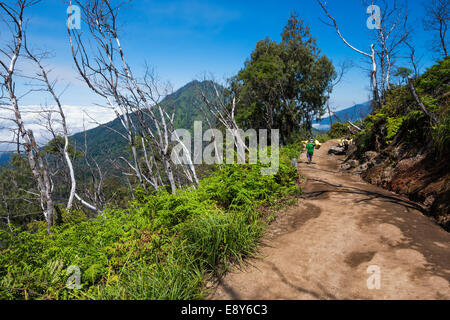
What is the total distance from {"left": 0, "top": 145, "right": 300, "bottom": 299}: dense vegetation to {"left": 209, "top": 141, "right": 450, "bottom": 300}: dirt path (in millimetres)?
468

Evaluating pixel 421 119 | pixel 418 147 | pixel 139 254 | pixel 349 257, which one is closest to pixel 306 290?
pixel 349 257

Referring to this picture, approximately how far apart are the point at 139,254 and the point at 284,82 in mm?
23731

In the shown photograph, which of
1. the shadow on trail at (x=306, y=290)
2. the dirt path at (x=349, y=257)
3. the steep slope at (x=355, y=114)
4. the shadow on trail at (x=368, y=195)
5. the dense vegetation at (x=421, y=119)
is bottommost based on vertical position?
the shadow on trail at (x=306, y=290)

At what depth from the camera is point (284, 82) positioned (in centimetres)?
2322

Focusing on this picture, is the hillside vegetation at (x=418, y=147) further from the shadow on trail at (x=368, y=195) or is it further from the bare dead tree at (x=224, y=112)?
the bare dead tree at (x=224, y=112)

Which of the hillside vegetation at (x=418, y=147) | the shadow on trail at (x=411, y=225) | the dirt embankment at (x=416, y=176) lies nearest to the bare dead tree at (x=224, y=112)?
the hillside vegetation at (x=418, y=147)

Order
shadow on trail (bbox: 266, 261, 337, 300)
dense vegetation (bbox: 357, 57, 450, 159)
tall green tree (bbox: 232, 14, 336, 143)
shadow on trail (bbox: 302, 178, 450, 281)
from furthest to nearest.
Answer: tall green tree (bbox: 232, 14, 336, 143) → dense vegetation (bbox: 357, 57, 450, 159) → shadow on trail (bbox: 302, 178, 450, 281) → shadow on trail (bbox: 266, 261, 337, 300)

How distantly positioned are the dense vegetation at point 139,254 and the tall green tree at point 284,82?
1807cm

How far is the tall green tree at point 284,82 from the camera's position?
21141mm

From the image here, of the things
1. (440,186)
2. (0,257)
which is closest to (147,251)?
(0,257)

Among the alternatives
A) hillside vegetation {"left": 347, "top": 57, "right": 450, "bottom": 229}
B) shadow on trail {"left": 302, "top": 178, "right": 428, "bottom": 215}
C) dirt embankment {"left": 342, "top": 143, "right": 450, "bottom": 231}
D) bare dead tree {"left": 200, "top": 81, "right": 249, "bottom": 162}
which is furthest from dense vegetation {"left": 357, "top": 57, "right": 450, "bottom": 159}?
bare dead tree {"left": 200, "top": 81, "right": 249, "bottom": 162}

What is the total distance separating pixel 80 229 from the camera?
5.03 meters

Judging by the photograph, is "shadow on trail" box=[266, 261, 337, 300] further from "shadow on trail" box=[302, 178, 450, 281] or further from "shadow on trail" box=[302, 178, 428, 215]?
"shadow on trail" box=[302, 178, 428, 215]

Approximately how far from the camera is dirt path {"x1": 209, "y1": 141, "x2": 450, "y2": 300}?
268 centimetres
